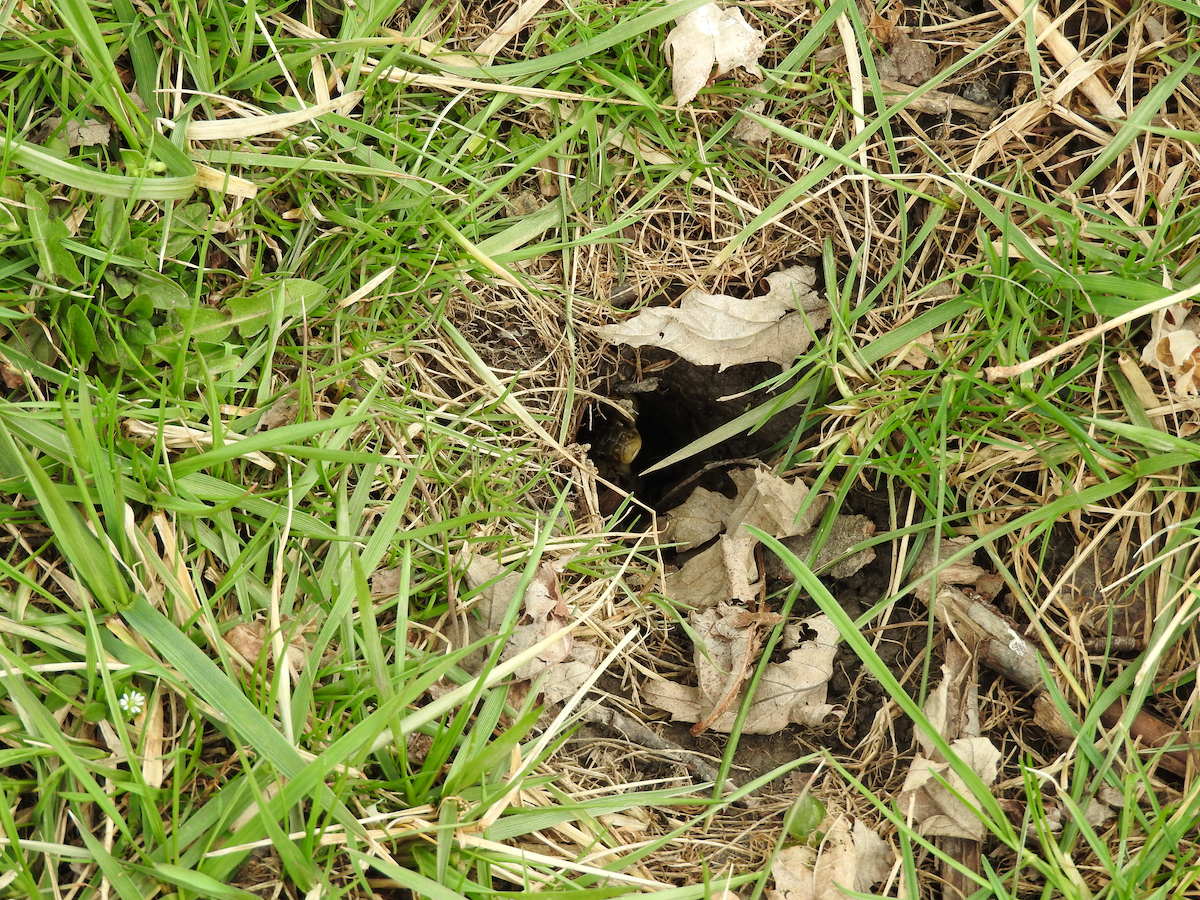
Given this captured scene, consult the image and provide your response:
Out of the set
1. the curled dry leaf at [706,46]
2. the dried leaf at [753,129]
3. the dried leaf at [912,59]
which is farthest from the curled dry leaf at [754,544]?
the dried leaf at [912,59]

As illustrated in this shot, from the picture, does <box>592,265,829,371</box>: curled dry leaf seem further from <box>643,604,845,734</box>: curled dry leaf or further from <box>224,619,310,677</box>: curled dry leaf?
<box>224,619,310,677</box>: curled dry leaf

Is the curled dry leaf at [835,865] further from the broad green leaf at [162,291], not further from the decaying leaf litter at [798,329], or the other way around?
the broad green leaf at [162,291]

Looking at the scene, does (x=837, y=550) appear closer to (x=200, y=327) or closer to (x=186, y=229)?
(x=200, y=327)

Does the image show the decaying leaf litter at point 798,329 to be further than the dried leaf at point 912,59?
No

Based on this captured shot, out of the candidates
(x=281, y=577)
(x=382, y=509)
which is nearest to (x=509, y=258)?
(x=382, y=509)

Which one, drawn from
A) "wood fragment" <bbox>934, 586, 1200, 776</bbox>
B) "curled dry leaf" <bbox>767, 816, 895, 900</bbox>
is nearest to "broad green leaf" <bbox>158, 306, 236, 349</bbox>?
"curled dry leaf" <bbox>767, 816, 895, 900</bbox>

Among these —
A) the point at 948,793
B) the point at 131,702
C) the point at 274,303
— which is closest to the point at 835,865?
the point at 948,793
